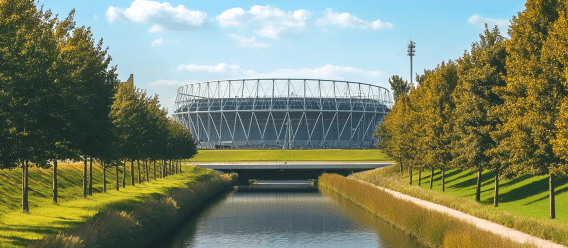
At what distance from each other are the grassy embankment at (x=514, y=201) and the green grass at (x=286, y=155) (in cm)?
3859

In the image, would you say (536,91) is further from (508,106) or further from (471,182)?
(471,182)

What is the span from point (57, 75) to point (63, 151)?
2.70 meters

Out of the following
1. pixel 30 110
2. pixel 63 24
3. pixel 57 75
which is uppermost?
pixel 63 24

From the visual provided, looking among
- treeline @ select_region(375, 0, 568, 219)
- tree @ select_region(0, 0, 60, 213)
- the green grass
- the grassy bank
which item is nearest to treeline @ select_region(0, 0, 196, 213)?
tree @ select_region(0, 0, 60, 213)

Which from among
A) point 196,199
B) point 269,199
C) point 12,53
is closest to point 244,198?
point 269,199

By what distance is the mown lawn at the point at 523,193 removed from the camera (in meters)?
21.9

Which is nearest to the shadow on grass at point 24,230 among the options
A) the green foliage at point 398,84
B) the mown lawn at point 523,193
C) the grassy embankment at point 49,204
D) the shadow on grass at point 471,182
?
the grassy embankment at point 49,204

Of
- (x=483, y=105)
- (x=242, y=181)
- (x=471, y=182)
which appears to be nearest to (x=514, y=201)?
(x=483, y=105)

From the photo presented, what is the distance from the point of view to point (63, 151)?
19.5 m

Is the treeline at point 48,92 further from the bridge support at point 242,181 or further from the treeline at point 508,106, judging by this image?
the bridge support at point 242,181

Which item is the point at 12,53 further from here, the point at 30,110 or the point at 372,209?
the point at 372,209

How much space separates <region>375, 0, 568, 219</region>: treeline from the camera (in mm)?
17781

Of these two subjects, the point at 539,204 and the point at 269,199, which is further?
the point at 269,199

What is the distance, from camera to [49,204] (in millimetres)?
23922
